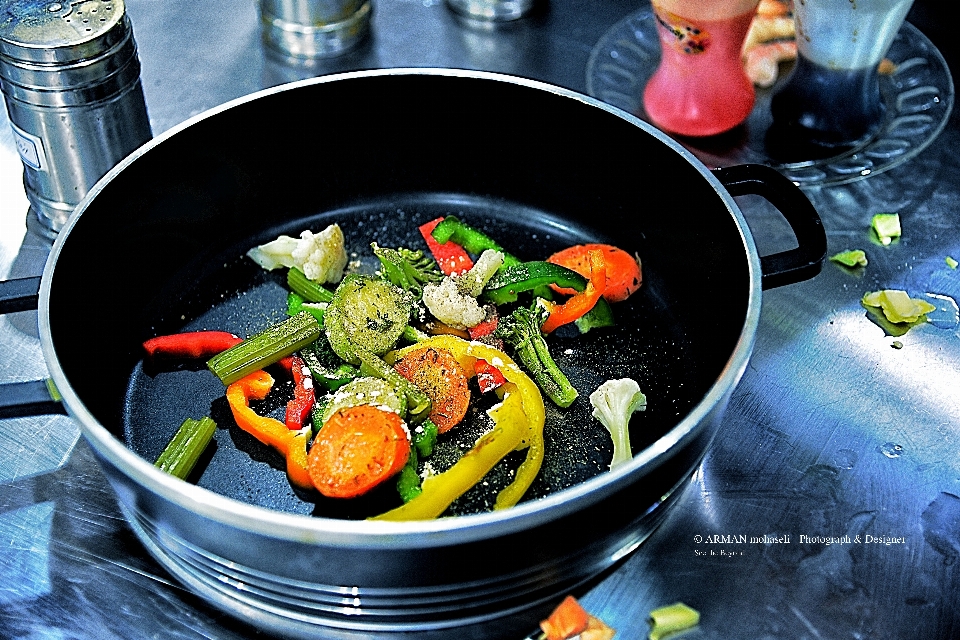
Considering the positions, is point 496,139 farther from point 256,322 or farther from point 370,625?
point 370,625

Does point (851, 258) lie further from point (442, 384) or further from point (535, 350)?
point (442, 384)

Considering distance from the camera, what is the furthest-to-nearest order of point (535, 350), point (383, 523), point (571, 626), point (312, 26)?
point (312, 26)
point (535, 350)
point (571, 626)
point (383, 523)

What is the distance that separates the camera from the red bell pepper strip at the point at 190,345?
1.08 meters

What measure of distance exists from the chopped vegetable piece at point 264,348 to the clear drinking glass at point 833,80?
70cm

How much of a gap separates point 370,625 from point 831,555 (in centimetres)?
42

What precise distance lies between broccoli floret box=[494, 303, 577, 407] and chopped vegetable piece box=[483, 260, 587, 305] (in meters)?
0.02

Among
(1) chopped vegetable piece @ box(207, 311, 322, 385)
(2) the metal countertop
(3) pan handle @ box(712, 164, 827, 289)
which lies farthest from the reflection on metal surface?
(3) pan handle @ box(712, 164, 827, 289)

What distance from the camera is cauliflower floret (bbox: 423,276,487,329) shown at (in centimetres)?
106

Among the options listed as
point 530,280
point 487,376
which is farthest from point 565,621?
point 530,280

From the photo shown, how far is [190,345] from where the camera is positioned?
108 cm

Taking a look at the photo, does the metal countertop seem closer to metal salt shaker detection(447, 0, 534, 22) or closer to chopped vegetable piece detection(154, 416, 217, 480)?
chopped vegetable piece detection(154, 416, 217, 480)

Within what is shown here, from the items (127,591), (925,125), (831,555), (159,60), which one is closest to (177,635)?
(127,591)

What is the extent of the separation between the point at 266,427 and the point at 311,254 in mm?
243

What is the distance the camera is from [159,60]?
61.5 inches
